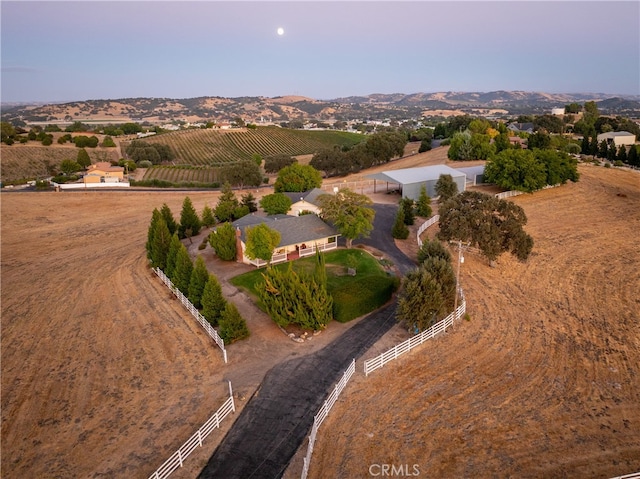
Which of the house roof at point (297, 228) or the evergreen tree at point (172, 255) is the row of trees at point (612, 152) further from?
the evergreen tree at point (172, 255)

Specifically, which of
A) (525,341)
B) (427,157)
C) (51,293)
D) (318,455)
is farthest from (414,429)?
(427,157)

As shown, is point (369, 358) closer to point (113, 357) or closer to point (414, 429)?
point (414, 429)

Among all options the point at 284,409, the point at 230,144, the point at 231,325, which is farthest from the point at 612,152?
the point at 230,144

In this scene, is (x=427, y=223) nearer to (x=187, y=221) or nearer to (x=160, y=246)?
(x=187, y=221)

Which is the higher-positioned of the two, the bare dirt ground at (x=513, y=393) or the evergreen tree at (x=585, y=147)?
the evergreen tree at (x=585, y=147)

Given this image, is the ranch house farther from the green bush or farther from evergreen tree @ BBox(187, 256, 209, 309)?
the green bush

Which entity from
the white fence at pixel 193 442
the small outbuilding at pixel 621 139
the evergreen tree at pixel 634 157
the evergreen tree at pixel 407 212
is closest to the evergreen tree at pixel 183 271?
the white fence at pixel 193 442
